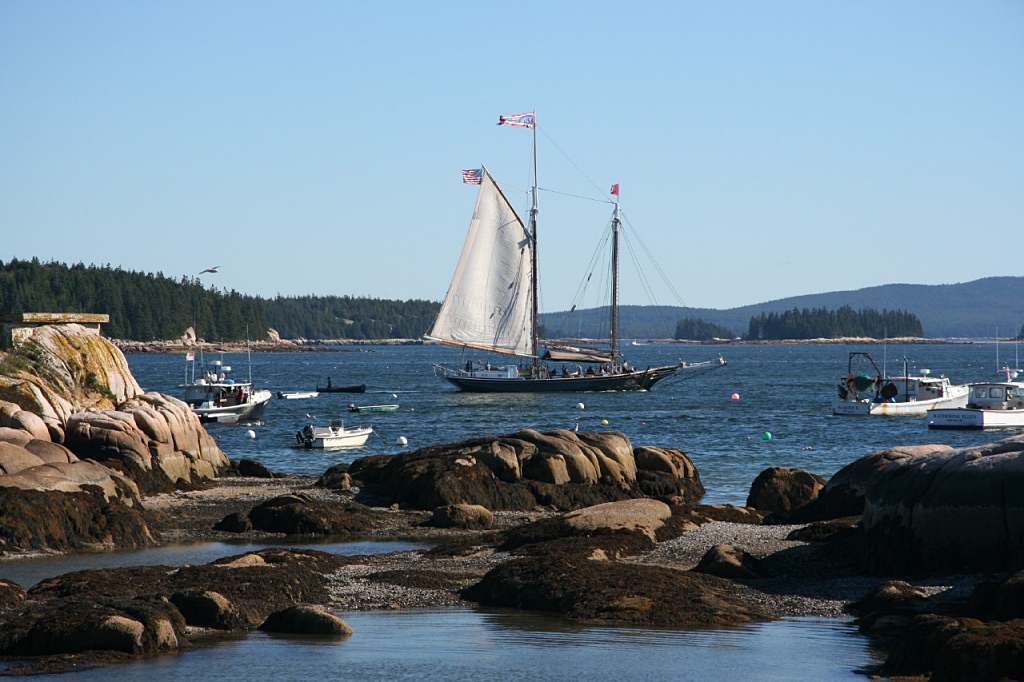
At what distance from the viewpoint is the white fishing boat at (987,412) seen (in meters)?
53.8

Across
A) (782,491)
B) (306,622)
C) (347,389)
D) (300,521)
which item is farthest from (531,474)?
(347,389)

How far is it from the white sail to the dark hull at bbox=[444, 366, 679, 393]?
19.6ft

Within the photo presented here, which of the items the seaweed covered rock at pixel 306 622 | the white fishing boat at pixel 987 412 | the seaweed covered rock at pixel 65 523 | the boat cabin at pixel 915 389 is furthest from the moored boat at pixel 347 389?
the seaweed covered rock at pixel 306 622

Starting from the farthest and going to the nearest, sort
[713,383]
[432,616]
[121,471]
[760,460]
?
[713,383], [760,460], [121,471], [432,616]

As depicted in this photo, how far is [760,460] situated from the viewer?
3831cm

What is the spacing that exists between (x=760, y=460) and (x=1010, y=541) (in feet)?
74.8

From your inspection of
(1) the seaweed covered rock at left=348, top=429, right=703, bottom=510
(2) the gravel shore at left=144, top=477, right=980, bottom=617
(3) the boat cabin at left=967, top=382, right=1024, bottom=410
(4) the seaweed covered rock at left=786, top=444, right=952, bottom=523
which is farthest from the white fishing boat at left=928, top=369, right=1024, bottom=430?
(2) the gravel shore at left=144, top=477, right=980, bottom=617

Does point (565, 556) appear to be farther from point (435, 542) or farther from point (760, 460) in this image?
point (760, 460)

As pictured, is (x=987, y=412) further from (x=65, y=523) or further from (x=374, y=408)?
(x=65, y=523)

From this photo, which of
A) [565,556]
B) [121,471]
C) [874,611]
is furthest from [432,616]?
[121,471]

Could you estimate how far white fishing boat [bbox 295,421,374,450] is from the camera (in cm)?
4259

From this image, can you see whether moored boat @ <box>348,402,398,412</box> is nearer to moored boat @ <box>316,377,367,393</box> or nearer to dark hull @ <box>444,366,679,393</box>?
dark hull @ <box>444,366,679,393</box>

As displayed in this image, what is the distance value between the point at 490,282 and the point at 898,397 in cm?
2460

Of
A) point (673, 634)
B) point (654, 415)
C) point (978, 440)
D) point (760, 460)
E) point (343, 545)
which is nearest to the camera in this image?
point (673, 634)
